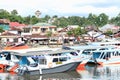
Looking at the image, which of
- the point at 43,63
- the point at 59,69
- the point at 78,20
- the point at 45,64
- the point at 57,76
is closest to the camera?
the point at 57,76

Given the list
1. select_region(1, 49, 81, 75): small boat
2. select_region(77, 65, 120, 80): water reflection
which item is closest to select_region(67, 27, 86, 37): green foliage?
select_region(77, 65, 120, 80): water reflection

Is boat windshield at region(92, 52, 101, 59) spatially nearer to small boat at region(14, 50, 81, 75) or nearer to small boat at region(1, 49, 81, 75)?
small boat at region(1, 49, 81, 75)

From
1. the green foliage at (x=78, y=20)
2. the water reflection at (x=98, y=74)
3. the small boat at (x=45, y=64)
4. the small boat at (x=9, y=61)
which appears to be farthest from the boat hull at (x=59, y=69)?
the green foliage at (x=78, y=20)

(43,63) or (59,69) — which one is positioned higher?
(43,63)

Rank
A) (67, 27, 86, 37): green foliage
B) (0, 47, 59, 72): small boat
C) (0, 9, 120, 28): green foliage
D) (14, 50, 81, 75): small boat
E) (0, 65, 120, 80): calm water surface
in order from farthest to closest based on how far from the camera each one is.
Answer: (0, 9, 120, 28): green foliage → (67, 27, 86, 37): green foliage → (0, 47, 59, 72): small boat → (14, 50, 81, 75): small boat → (0, 65, 120, 80): calm water surface

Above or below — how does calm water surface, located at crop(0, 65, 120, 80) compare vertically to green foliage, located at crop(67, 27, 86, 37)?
above

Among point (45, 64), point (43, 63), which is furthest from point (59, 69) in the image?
point (43, 63)

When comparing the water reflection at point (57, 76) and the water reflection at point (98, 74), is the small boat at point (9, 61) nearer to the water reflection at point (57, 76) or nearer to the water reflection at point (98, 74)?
the water reflection at point (57, 76)

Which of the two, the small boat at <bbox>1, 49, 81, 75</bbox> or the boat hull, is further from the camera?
the small boat at <bbox>1, 49, 81, 75</bbox>

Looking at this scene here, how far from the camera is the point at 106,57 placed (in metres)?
46.4

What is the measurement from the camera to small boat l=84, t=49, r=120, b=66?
45406 millimetres

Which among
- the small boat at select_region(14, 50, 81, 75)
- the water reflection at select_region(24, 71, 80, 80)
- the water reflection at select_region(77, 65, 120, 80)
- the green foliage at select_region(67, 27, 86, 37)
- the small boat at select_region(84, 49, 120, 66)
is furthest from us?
the green foliage at select_region(67, 27, 86, 37)

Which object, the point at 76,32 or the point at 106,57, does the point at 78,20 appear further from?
the point at 106,57

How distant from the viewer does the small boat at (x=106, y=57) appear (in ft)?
149
